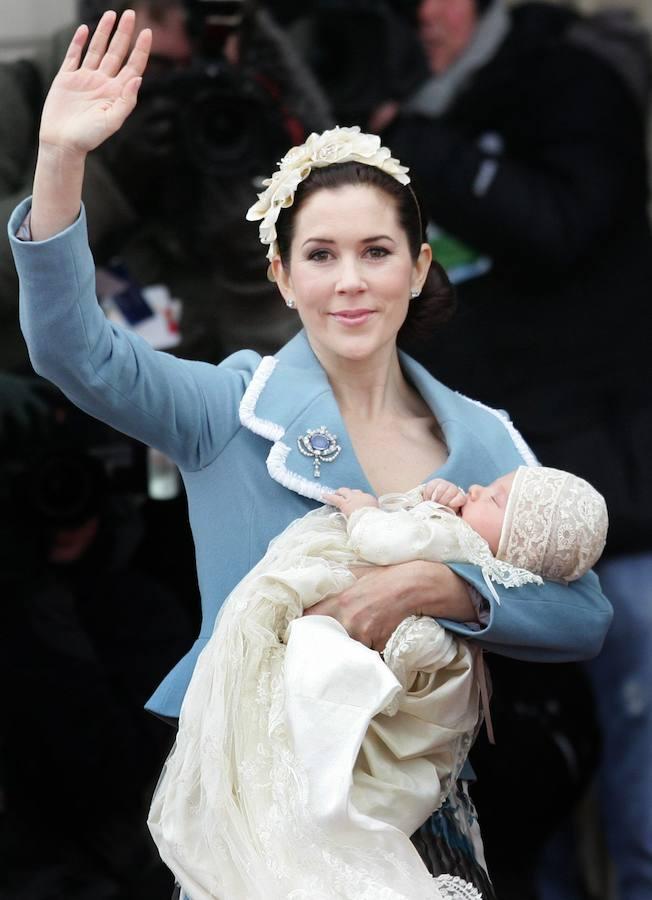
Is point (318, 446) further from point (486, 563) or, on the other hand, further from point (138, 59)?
point (138, 59)

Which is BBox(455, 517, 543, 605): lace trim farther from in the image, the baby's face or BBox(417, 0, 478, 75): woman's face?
BBox(417, 0, 478, 75): woman's face

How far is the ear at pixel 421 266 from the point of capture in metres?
2.43

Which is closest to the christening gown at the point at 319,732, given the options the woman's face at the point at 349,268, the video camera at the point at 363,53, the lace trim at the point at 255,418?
the lace trim at the point at 255,418

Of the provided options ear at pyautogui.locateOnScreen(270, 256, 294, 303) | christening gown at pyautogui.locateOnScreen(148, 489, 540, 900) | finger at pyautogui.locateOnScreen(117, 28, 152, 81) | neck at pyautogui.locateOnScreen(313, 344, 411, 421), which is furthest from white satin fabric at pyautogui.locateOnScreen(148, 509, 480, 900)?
finger at pyautogui.locateOnScreen(117, 28, 152, 81)

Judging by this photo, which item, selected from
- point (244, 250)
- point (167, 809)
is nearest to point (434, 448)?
point (167, 809)

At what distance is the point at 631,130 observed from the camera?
147 inches

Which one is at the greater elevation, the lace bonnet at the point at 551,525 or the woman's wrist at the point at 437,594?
the lace bonnet at the point at 551,525

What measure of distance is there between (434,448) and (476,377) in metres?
1.24

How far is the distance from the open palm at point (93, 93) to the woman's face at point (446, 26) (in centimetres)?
161

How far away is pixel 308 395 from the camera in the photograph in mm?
2322

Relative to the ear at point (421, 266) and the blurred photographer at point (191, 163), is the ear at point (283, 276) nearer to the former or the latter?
the ear at point (421, 266)

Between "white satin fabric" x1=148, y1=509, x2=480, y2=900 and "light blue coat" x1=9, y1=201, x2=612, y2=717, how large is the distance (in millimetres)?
76

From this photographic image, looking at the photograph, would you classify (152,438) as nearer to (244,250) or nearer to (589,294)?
(244,250)

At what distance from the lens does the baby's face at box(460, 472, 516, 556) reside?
224 centimetres
